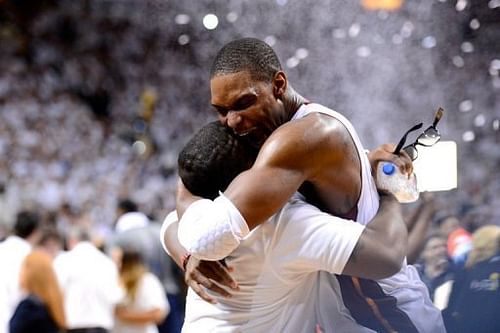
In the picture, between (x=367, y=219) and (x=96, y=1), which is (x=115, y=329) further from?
(x=367, y=219)

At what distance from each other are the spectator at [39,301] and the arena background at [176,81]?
1.10 feet

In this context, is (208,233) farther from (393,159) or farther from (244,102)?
(393,159)

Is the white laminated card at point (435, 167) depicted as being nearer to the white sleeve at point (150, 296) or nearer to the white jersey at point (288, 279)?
the white jersey at point (288, 279)

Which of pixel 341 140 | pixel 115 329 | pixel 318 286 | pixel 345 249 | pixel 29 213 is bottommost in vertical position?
pixel 115 329

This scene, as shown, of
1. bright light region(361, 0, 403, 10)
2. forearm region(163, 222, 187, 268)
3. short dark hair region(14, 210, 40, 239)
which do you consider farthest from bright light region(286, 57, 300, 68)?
short dark hair region(14, 210, 40, 239)

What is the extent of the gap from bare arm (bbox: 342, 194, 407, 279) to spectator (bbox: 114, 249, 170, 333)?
5.31 feet

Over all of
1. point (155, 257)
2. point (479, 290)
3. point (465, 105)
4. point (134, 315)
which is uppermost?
point (465, 105)

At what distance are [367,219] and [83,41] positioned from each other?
1.96 metres

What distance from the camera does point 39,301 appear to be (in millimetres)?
2826

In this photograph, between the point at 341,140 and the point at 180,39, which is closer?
the point at 341,140

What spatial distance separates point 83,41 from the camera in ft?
10.2

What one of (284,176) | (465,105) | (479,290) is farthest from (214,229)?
(479,290)

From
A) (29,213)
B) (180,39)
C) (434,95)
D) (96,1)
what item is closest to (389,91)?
(434,95)

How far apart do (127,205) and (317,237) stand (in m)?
1.91
